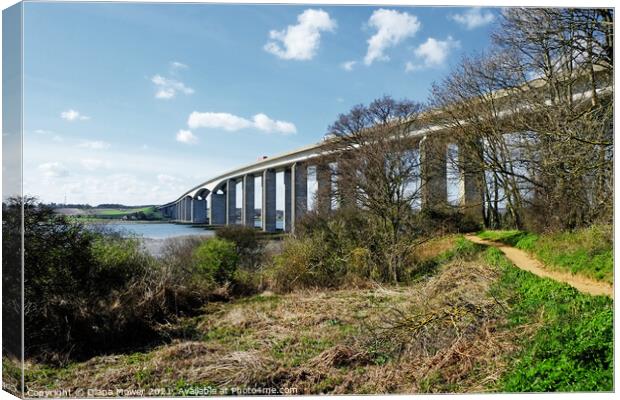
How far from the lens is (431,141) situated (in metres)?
8.45

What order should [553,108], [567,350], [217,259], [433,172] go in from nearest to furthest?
1. [567,350]
2. [553,108]
3. [433,172]
4. [217,259]

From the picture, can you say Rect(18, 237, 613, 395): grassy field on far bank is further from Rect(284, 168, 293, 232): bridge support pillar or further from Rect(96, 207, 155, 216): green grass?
Rect(284, 168, 293, 232): bridge support pillar

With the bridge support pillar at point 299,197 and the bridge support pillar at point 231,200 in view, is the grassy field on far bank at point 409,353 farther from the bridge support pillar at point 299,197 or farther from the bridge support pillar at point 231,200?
the bridge support pillar at point 299,197

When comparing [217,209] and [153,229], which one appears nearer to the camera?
[153,229]

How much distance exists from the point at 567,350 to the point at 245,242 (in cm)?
701

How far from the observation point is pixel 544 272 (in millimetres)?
6645

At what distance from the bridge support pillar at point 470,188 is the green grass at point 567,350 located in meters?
4.92

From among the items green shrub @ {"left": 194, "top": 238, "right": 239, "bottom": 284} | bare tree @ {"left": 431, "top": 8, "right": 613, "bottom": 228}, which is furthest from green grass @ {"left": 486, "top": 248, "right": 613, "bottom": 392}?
green shrub @ {"left": 194, "top": 238, "right": 239, "bottom": 284}

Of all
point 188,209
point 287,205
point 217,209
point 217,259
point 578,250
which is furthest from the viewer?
point 287,205

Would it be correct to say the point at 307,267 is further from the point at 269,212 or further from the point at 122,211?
the point at 122,211

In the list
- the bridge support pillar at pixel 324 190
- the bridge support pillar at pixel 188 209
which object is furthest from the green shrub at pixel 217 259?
the bridge support pillar at pixel 324 190

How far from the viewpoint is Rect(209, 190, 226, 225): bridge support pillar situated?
762 cm

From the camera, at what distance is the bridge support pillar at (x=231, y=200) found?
7241 mm

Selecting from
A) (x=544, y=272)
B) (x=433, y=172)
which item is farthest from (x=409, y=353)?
(x=433, y=172)
